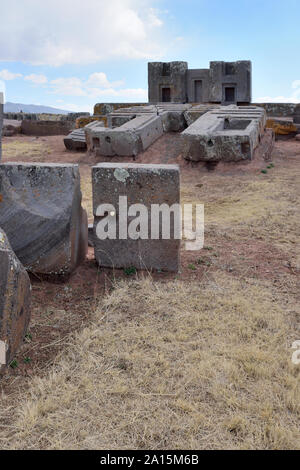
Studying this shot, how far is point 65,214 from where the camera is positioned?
4.30 m

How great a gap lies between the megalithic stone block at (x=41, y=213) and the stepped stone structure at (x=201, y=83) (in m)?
19.0

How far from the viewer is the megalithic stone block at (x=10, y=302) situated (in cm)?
296

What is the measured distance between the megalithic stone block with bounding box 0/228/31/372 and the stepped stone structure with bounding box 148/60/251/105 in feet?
67.0

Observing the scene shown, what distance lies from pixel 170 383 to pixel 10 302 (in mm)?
1139

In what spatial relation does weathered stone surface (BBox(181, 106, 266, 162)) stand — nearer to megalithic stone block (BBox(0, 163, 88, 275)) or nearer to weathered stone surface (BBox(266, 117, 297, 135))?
weathered stone surface (BBox(266, 117, 297, 135))

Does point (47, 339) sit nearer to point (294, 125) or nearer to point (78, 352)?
point (78, 352)

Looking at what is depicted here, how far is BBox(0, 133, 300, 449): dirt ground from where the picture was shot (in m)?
2.47

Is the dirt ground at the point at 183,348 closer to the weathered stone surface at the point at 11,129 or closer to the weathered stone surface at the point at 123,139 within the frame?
the weathered stone surface at the point at 123,139

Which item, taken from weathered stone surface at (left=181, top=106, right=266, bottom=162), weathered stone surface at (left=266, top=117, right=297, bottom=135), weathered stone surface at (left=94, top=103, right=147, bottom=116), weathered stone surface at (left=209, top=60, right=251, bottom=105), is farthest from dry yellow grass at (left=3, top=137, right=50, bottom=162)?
weathered stone surface at (left=209, top=60, right=251, bottom=105)

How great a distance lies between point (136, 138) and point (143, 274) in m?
6.68

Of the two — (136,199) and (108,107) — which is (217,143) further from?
(108,107)

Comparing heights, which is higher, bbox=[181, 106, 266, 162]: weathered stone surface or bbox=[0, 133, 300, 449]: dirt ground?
bbox=[181, 106, 266, 162]: weathered stone surface
